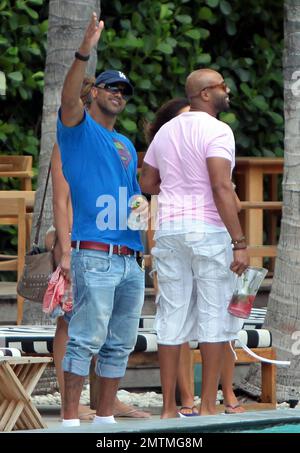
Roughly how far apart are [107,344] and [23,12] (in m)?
5.18

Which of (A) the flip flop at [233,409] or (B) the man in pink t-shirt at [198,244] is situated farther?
(A) the flip flop at [233,409]

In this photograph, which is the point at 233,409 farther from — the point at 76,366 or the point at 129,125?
the point at 129,125

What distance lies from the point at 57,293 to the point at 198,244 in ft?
2.35

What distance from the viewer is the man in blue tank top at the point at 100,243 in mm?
6766

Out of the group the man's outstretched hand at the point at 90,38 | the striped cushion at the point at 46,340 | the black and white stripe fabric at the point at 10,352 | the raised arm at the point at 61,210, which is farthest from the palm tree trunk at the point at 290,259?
the man's outstretched hand at the point at 90,38

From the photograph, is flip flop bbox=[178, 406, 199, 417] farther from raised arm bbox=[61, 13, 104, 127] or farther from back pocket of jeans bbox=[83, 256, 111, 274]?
raised arm bbox=[61, 13, 104, 127]

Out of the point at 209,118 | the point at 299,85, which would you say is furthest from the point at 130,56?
the point at 209,118

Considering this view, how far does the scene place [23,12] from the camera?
11.6 metres

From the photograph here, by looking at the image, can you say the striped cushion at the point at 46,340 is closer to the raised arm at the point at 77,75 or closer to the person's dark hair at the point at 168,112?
the person's dark hair at the point at 168,112

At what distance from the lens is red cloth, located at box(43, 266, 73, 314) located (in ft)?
23.2

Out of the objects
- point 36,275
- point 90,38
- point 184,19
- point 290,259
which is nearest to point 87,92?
point 36,275

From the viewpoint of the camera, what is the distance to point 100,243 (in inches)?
267

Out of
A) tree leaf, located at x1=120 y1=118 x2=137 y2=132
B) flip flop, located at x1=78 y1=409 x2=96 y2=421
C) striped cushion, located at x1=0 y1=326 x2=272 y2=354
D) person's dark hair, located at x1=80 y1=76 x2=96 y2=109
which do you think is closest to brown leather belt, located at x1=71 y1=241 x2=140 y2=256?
person's dark hair, located at x1=80 y1=76 x2=96 y2=109

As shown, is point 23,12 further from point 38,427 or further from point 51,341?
point 38,427
